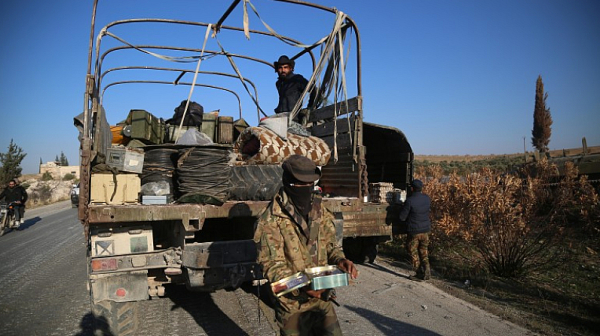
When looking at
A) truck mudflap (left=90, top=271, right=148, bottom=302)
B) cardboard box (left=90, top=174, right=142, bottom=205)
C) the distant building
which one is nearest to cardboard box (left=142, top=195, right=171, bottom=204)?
cardboard box (left=90, top=174, right=142, bottom=205)

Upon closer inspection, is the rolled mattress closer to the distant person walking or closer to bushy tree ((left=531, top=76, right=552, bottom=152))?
the distant person walking

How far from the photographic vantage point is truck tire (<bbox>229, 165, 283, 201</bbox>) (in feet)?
13.4

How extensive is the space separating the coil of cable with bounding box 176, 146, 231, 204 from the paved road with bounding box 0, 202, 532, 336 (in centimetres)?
130

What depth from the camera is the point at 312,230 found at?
2586 millimetres

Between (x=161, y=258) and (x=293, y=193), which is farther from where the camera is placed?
(x=161, y=258)

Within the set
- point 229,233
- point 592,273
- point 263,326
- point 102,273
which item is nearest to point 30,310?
point 102,273

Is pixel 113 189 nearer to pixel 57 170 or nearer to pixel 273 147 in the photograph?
pixel 273 147

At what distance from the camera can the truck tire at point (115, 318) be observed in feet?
11.1

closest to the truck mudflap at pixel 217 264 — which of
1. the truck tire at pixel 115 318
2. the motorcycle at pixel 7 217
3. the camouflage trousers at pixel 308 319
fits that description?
the truck tire at pixel 115 318

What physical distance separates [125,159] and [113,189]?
1.28 ft

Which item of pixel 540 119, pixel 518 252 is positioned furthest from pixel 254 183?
pixel 540 119

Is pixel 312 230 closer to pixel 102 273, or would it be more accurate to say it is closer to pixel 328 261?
pixel 328 261

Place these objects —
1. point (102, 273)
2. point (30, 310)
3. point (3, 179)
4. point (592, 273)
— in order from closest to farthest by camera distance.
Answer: point (102, 273)
point (30, 310)
point (592, 273)
point (3, 179)

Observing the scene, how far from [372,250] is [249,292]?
8.10 feet
